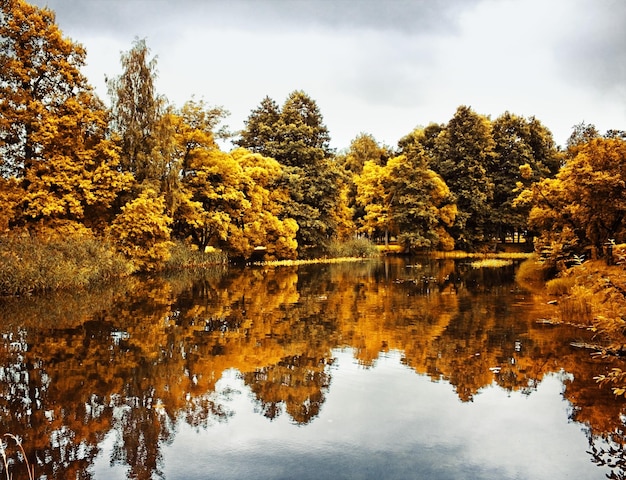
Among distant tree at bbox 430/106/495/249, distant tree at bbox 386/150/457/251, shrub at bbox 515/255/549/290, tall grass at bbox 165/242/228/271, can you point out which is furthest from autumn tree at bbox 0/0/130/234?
distant tree at bbox 430/106/495/249

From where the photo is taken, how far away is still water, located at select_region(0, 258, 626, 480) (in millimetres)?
5582

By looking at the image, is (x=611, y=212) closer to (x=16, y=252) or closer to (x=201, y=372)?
(x=201, y=372)

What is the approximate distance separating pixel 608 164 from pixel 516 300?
19.5 ft

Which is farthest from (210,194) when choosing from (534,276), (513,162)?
(513,162)

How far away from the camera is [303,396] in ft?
25.5

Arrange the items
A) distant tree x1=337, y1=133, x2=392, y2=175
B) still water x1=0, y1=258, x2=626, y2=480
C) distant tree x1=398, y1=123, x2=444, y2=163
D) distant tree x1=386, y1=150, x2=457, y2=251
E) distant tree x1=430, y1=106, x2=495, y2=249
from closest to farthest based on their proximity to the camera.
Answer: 1. still water x1=0, y1=258, x2=626, y2=480
2. distant tree x1=386, y1=150, x2=457, y2=251
3. distant tree x1=430, y1=106, x2=495, y2=249
4. distant tree x1=398, y1=123, x2=444, y2=163
5. distant tree x1=337, y1=133, x2=392, y2=175

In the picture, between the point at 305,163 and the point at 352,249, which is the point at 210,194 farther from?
the point at 352,249

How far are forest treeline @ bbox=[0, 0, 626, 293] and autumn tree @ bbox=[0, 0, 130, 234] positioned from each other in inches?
2.6

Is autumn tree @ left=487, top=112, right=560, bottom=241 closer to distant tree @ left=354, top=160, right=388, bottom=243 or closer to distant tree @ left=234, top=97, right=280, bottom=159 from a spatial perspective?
distant tree @ left=354, top=160, right=388, bottom=243

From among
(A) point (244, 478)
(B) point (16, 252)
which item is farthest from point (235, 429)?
(B) point (16, 252)

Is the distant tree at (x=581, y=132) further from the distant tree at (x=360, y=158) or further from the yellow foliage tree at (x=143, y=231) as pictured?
the yellow foliage tree at (x=143, y=231)

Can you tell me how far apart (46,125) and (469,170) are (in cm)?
3609

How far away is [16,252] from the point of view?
1853 cm

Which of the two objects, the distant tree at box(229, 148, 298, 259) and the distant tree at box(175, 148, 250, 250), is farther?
the distant tree at box(229, 148, 298, 259)
